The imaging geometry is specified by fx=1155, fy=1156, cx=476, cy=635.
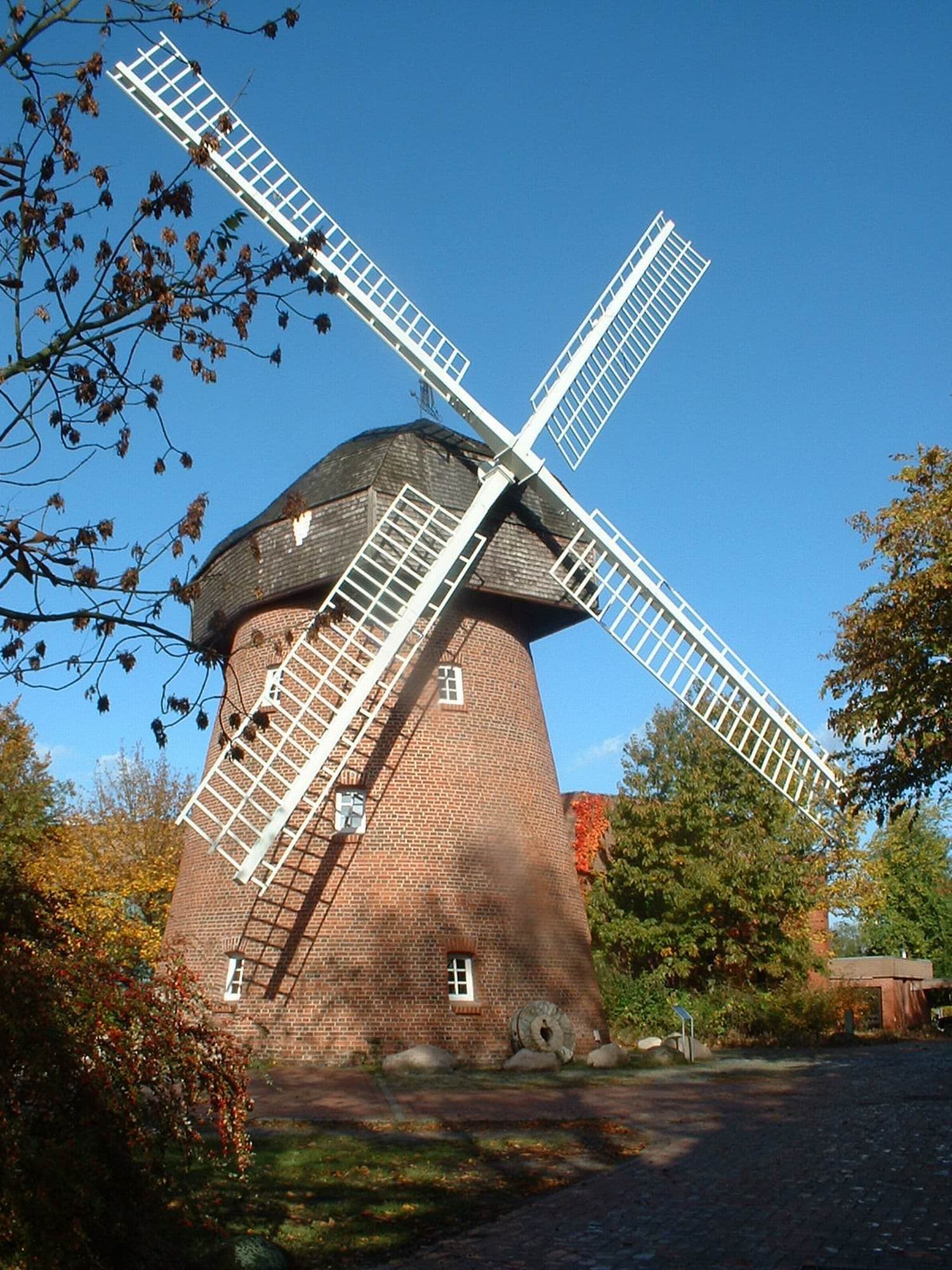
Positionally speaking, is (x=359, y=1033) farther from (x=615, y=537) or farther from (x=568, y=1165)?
(x=615, y=537)

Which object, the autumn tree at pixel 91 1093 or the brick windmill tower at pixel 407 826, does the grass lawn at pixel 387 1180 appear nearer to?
the autumn tree at pixel 91 1093

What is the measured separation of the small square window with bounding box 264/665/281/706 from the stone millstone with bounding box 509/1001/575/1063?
5.29 meters

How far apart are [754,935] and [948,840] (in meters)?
28.5

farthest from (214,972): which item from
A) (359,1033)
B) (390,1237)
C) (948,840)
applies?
(948,840)

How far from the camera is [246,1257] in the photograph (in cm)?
603

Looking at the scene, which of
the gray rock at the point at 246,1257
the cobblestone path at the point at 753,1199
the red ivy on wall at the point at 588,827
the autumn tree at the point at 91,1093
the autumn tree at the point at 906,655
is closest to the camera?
the autumn tree at the point at 91,1093

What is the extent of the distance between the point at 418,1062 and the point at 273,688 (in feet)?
16.3

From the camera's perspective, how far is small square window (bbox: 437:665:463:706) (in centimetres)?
1662

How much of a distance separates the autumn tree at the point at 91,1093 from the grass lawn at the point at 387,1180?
0.48m

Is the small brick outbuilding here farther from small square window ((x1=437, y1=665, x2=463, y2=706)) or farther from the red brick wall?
small square window ((x1=437, y1=665, x2=463, y2=706))

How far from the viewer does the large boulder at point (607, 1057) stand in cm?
1566

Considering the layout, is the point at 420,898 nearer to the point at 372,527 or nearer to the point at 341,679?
the point at 341,679

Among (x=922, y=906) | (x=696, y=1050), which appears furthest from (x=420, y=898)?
(x=922, y=906)

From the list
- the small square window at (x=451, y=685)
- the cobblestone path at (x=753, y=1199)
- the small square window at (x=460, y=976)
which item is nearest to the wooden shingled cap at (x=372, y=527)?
the small square window at (x=451, y=685)
